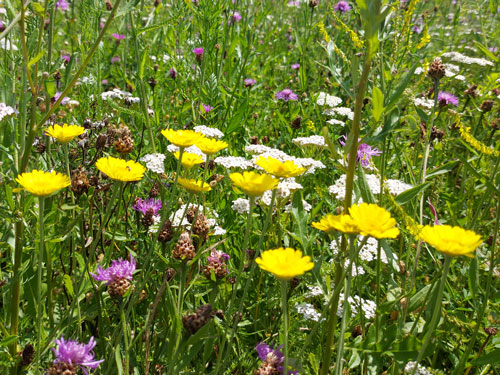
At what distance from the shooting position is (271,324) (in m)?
1.54

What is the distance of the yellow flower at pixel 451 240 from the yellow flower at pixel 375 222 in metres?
0.06

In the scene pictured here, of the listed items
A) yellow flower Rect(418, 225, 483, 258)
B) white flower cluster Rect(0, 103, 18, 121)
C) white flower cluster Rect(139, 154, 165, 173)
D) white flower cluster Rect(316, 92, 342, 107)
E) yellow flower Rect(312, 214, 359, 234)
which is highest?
white flower cluster Rect(0, 103, 18, 121)

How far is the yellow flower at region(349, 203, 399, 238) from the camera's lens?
0.78 m

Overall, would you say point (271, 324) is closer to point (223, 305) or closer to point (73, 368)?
point (223, 305)

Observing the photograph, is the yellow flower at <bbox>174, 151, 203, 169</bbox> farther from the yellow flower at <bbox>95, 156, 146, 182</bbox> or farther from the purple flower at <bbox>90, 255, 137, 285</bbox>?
the purple flower at <bbox>90, 255, 137, 285</bbox>

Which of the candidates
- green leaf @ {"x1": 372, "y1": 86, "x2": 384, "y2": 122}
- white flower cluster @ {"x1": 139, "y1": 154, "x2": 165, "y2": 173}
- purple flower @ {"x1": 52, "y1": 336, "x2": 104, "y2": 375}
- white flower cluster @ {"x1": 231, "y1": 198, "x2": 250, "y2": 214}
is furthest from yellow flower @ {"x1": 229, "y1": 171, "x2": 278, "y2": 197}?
white flower cluster @ {"x1": 139, "y1": 154, "x2": 165, "y2": 173}

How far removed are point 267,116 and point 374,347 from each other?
81.0 inches

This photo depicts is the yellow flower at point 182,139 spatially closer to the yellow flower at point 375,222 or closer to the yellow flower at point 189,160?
the yellow flower at point 189,160

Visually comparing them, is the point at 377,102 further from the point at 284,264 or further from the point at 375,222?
the point at 284,264

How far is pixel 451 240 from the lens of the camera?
0.79 m

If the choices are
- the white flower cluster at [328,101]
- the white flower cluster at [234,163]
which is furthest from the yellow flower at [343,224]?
the white flower cluster at [328,101]

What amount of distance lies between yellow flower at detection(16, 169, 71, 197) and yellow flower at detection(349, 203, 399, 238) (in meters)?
0.55

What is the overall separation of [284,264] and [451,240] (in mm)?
281

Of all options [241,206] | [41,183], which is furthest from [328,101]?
[41,183]
